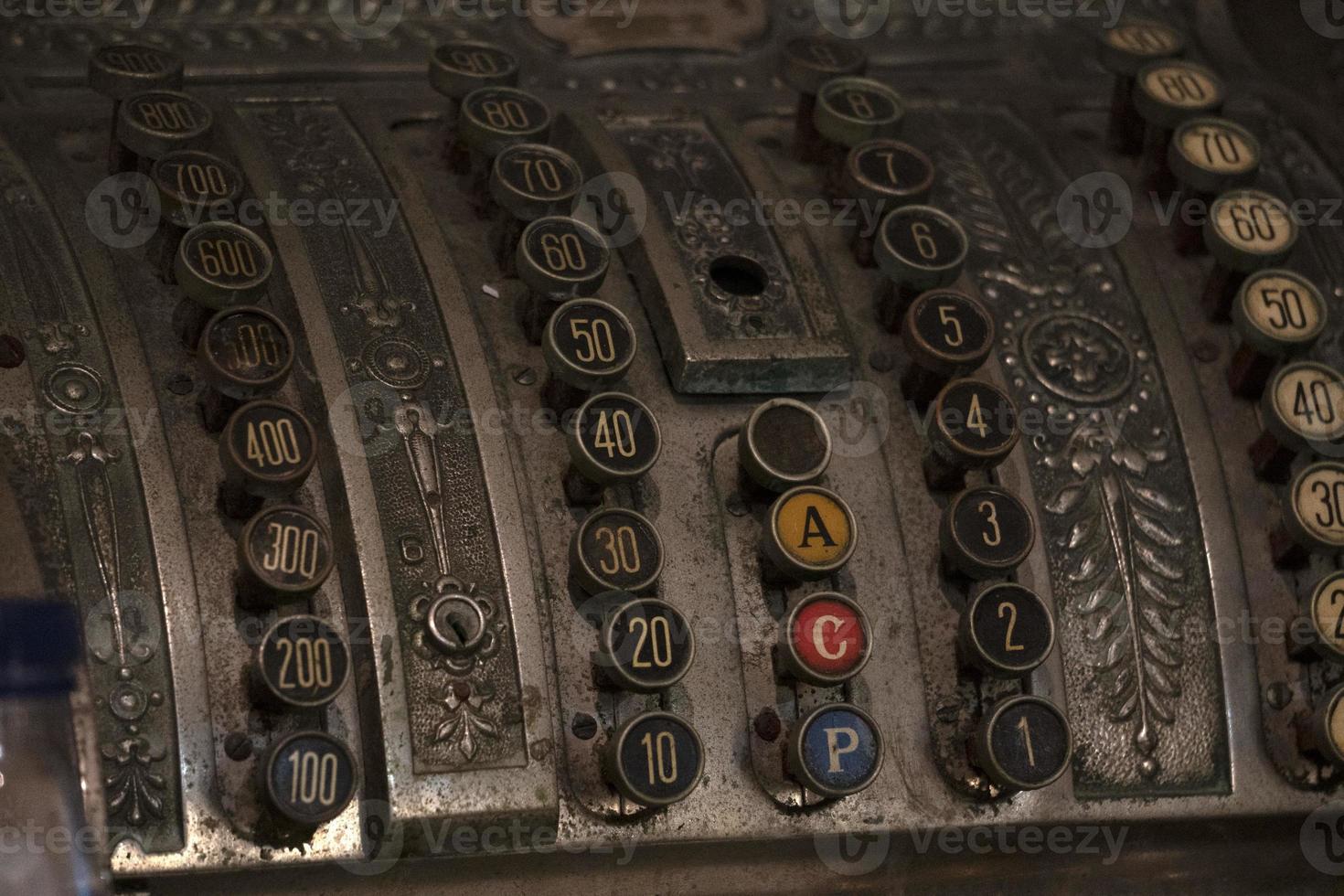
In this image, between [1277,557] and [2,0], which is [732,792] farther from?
[2,0]

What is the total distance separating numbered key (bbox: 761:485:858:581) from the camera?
1868 millimetres

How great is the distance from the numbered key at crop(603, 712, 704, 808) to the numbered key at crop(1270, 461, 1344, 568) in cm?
76

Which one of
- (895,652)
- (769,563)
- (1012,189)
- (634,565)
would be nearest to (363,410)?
(634,565)

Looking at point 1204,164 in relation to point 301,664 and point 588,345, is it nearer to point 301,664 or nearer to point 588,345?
point 588,345

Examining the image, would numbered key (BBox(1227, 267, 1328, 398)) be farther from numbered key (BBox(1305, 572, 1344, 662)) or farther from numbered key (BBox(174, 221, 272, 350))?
numbered key (BBox(174, 221, 272, 350))

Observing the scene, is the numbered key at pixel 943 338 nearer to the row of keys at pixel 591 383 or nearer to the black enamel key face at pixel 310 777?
the row of keys at pixel 591 383

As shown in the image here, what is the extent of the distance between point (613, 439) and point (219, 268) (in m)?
0.44

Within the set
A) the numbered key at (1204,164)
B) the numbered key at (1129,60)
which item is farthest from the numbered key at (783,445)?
the numbered key at (1129,60)

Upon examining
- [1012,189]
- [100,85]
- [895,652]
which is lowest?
[895,652]

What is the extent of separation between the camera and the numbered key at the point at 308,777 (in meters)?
1.67

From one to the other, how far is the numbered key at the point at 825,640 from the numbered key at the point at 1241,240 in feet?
2.38

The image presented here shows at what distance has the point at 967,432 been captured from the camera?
1.99 metres

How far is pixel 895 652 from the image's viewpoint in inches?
76.4

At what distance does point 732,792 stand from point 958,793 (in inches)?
10.0
